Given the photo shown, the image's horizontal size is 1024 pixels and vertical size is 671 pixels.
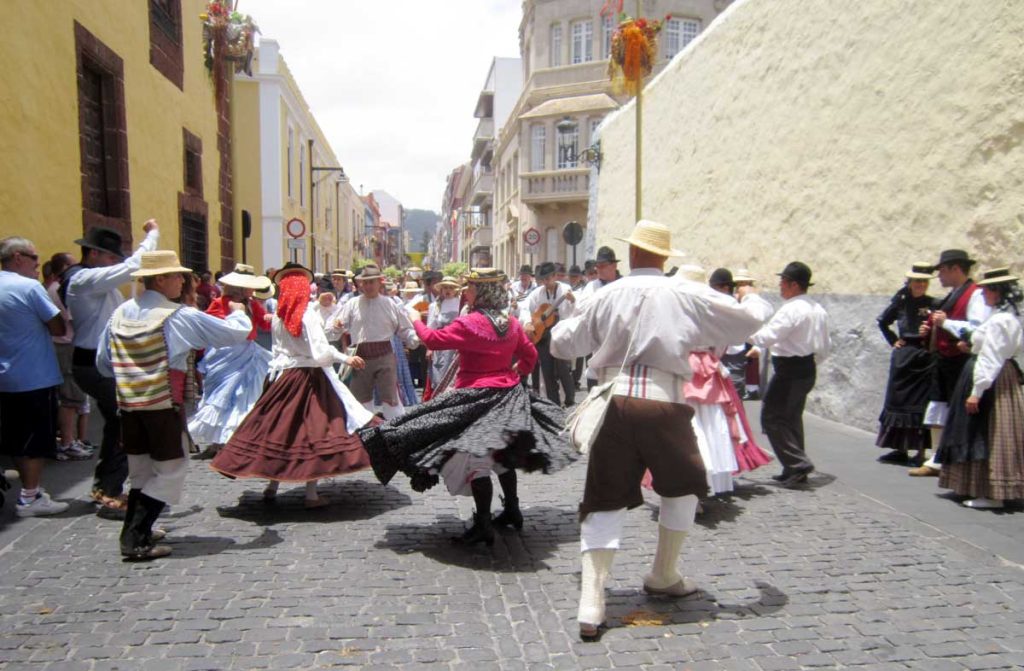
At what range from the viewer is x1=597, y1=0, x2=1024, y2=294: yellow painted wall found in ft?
21.7

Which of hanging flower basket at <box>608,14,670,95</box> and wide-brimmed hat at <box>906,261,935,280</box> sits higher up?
hanging flower basket at <box>608,14,670,95</box>

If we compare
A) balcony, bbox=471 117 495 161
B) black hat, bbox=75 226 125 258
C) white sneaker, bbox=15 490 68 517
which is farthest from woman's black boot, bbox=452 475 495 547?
balcony, bbox=471 117 495 161

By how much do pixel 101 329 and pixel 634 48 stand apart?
11.2 meters

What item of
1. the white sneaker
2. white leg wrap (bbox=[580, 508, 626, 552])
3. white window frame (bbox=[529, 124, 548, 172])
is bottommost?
the white sneaker

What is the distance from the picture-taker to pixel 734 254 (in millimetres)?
11453

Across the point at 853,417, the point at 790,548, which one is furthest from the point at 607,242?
the point at 790,548

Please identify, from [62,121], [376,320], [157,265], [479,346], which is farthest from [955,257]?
[62,121]

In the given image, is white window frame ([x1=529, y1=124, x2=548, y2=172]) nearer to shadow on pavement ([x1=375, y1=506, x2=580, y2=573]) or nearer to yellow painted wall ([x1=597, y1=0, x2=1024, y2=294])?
yellow painted wall ([x1=597, y1=0, x2=1024, y2=294])

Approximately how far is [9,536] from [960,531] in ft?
20.0

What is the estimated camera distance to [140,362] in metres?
4.34

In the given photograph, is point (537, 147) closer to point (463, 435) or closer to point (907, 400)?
point (907, 400)

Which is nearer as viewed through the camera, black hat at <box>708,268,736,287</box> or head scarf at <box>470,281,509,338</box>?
head scarf at <box>470,281,509,338</box>

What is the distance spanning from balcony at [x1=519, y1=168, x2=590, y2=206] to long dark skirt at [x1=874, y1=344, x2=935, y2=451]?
2148cm

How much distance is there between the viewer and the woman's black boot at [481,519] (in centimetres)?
463
